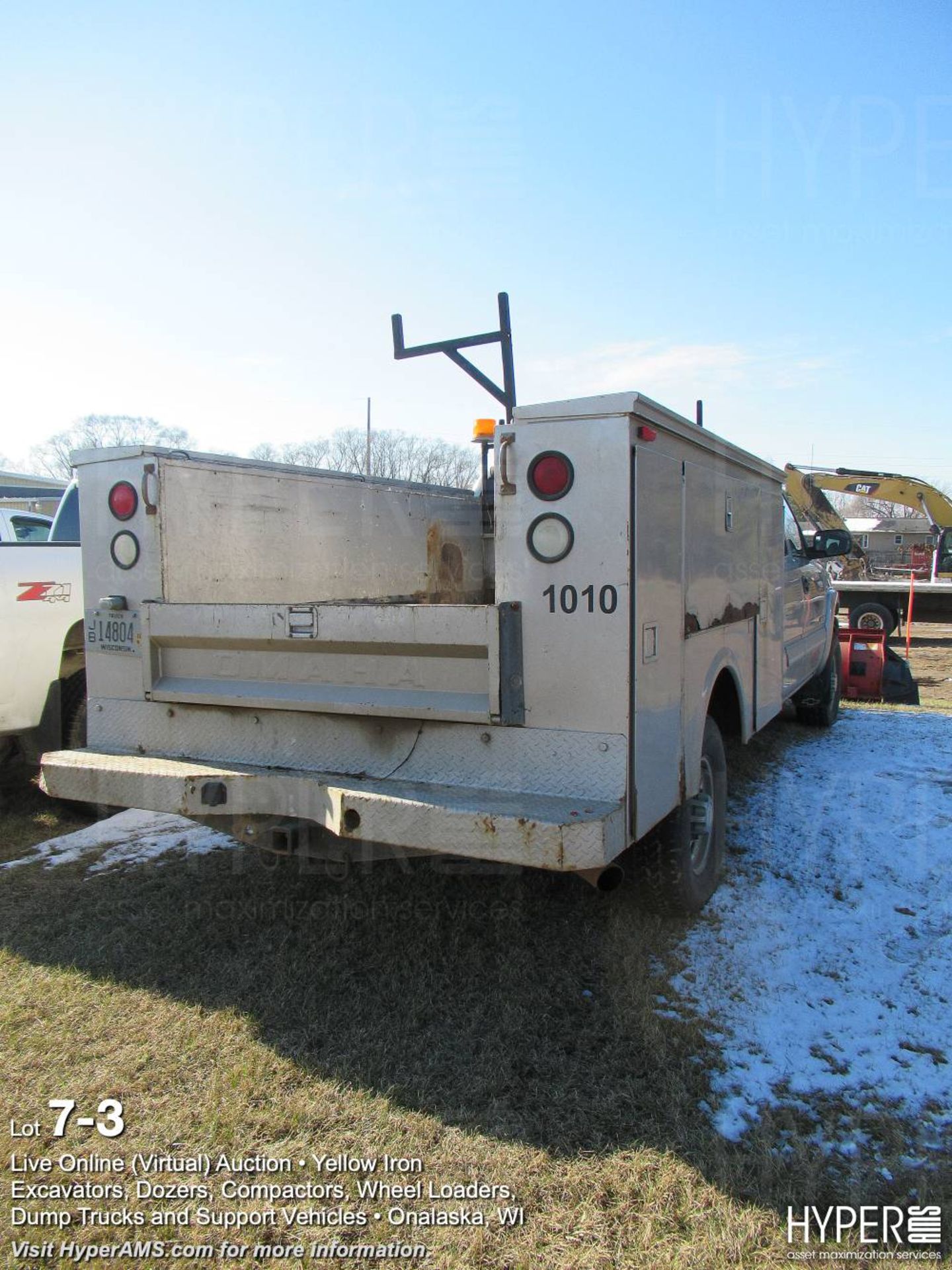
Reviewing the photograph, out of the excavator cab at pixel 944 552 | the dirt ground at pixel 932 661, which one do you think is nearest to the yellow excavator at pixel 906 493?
the excavator cab at pixel 944 552

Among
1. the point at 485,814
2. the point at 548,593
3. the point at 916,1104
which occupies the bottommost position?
the point at 916,1104

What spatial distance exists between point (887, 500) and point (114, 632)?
20963mm

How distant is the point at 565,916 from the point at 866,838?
1.87 metres

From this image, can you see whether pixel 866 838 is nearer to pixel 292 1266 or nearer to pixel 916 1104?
pixel 916 1104

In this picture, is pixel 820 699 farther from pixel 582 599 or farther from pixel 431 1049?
pixel 431 1049

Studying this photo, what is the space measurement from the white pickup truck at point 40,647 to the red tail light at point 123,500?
1511 millimetres

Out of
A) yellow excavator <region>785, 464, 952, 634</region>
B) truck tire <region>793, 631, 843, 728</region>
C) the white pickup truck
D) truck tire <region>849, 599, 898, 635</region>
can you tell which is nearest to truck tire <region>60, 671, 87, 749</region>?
the white pickup truck

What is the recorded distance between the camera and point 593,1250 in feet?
6.64

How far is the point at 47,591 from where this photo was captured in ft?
17.0

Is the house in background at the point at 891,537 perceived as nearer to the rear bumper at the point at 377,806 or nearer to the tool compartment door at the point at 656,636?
the tool compartment door at the point at 656,636

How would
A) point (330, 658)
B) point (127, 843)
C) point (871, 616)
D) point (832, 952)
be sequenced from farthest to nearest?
point (871, 616)
point (127, 843)
point (832, 952)
point (330, 658)

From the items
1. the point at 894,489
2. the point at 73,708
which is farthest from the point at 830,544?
the point at 894,489

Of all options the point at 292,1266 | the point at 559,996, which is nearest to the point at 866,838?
the point at 559,996

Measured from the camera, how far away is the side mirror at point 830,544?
20.3 ft
